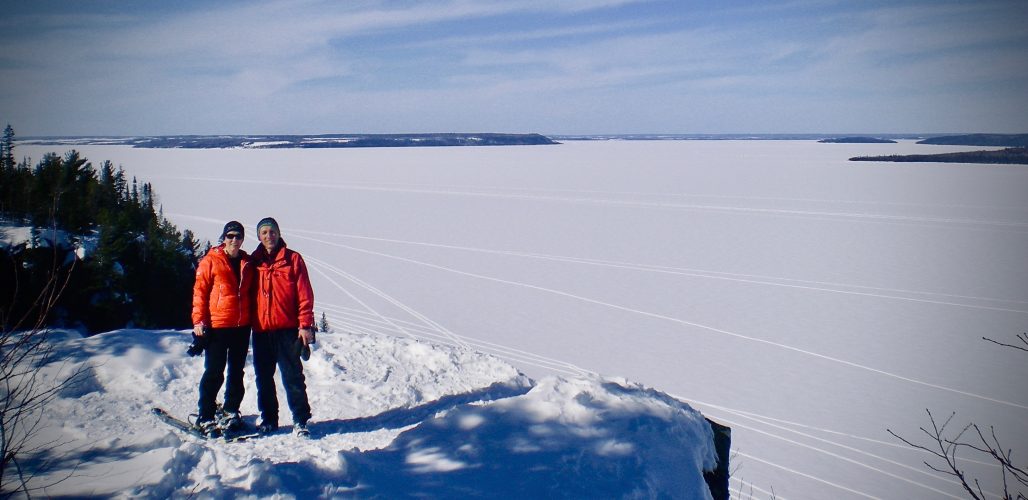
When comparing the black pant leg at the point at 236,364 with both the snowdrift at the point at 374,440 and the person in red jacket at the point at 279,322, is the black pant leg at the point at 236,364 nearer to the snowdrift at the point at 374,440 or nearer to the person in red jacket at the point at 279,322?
the person in red jacket at the point at 279,322

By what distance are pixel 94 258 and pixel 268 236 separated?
10.7 m

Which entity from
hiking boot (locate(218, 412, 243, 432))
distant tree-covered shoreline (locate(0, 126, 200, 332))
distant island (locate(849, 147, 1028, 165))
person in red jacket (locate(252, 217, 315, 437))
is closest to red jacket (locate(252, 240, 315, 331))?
person in red jacket (locate(252, 217, 315, 437))

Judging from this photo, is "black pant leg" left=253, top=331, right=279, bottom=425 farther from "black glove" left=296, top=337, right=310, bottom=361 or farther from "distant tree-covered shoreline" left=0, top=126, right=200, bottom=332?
"distant tree-covered shoreline" left=0, top=126, right=200, bottom=332

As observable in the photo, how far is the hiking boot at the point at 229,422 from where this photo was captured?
393cm

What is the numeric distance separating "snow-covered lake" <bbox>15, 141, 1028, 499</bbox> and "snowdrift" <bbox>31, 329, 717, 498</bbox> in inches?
158

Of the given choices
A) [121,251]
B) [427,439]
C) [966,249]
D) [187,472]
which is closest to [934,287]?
[966,249]

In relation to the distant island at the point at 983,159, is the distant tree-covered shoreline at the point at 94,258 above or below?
below

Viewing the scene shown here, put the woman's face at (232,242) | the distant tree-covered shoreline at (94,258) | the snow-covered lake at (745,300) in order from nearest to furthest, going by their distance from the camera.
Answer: the woman's face at (232,242)
the snow-covered lake at (745,300)
the distant tree-covered shoreline at (94,258)

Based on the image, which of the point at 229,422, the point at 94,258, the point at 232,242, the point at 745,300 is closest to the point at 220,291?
the point at 232,242

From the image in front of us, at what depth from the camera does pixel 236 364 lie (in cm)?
396

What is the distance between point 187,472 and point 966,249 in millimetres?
24044

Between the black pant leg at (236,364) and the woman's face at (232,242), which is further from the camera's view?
the black pant leg at (236,364)

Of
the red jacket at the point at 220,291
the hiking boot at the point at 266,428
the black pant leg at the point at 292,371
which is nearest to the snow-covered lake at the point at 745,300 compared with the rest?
the black pant leg at the point at 292,371

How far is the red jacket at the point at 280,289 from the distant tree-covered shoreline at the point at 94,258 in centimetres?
767
